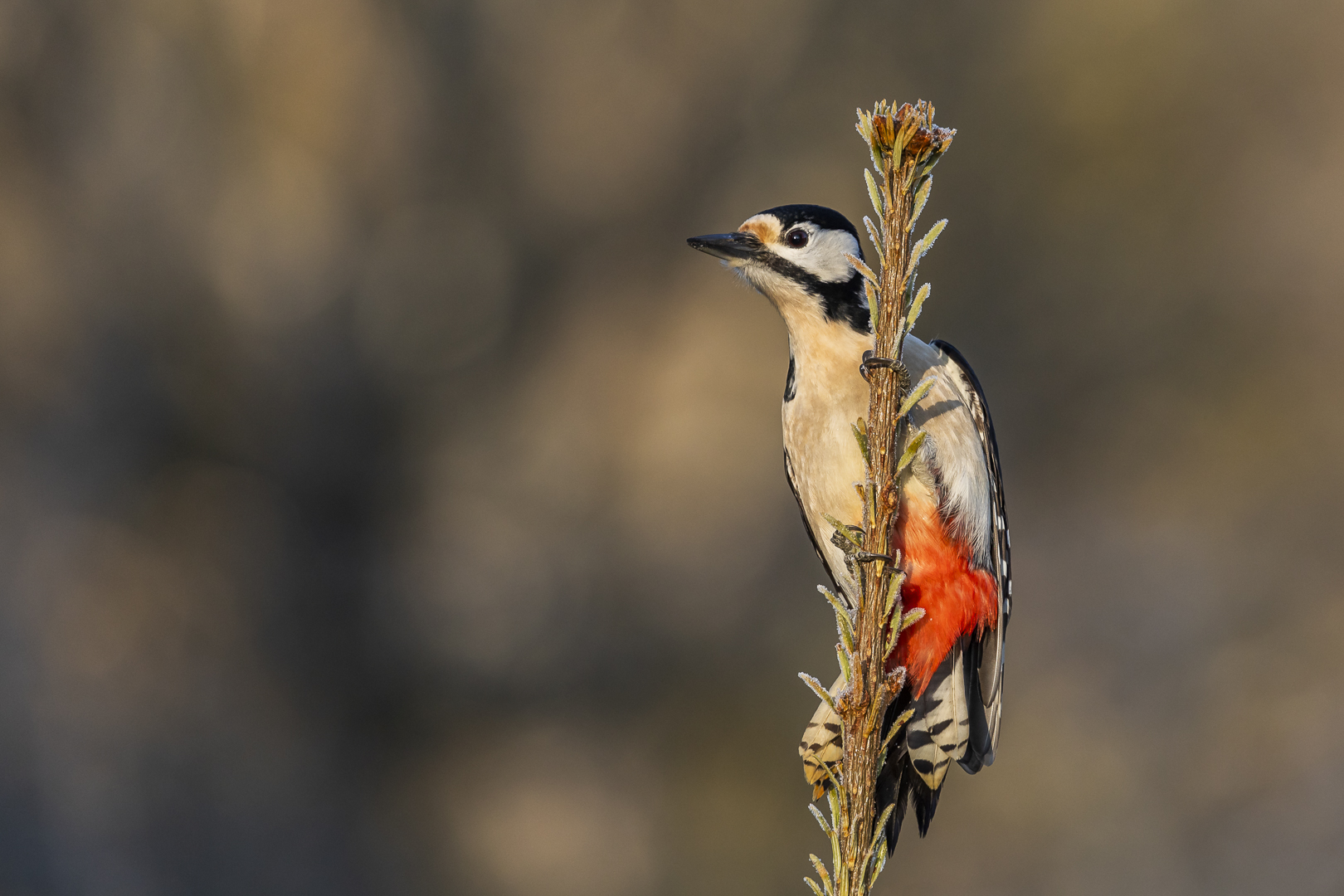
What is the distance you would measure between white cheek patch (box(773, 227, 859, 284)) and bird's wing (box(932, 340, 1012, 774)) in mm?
315

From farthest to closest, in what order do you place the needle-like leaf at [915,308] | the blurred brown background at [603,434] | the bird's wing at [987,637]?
the blurred brown background at [603,434] < the bird's wing at [987,637] < the needle-like leaf at [915,308]

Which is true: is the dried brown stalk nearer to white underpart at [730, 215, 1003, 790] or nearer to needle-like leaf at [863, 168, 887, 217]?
needle-like leaf at [863, 168, 887, 217]

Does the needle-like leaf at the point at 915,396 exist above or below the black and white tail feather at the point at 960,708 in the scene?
above

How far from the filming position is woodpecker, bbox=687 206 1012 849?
2.06 m

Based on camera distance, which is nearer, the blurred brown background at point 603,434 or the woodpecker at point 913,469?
the woodpecker at point 913,469

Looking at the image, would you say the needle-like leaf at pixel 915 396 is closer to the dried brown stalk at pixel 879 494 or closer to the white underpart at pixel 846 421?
the dried brown stalk at pixel 879 494

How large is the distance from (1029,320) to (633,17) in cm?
355

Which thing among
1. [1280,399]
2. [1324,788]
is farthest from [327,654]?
[1280,399]

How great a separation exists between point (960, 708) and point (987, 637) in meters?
0.17

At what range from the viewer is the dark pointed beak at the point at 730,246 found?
210 centimetres

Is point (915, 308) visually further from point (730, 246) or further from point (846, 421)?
point (730, 246)

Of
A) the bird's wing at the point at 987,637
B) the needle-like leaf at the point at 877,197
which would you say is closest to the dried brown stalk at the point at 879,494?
the needle-like leaf at the point at 877,197

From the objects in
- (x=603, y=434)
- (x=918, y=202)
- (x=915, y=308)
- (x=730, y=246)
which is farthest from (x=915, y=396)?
(x=603, y=434)

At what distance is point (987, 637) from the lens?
2.30 metres
